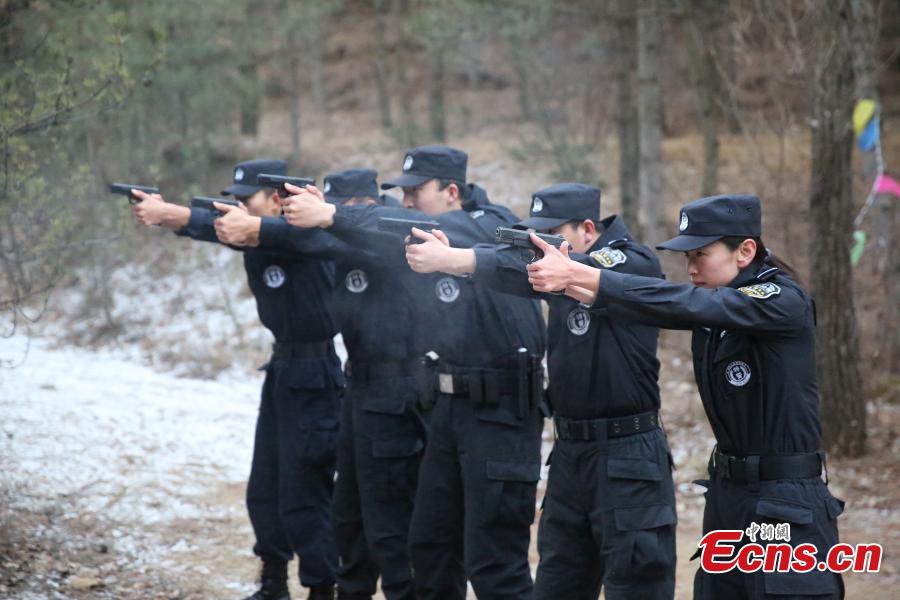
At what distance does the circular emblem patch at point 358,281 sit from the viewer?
6164mm

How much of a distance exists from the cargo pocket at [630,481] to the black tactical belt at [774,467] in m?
0.49

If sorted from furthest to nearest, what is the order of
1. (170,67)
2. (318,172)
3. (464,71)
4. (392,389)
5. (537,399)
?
(464,71), (318,172), (170,67), (392,389), (537,399)

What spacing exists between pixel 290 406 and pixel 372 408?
0.73 m

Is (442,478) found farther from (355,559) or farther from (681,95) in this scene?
(681,95)

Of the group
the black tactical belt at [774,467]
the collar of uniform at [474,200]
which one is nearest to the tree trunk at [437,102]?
the collar of uniform at [474,200]

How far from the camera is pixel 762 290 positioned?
4.10m

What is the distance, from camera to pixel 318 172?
21719mm

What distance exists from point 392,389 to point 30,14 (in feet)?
14.5

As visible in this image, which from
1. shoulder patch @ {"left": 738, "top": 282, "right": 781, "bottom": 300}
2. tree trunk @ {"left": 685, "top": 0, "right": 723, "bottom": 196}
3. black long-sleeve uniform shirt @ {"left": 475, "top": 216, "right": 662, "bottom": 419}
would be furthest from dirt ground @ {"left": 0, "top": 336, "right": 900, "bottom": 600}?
tree trunk @ {"left": 685, "top": 0, "right": 723, "bottom": 196}

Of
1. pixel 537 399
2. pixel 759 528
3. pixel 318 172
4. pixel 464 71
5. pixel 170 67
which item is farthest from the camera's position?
pixel 464 71

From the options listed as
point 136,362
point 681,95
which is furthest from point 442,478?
point 681,95

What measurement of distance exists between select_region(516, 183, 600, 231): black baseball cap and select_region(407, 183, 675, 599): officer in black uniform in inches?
8.9

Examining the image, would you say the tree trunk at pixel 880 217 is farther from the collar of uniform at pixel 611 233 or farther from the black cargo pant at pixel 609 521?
the black cargo pant at pixel 609 521

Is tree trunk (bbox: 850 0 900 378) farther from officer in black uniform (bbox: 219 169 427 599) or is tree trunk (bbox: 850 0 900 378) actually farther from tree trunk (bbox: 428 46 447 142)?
tree trunk (bbox: 428 46 447 142)
